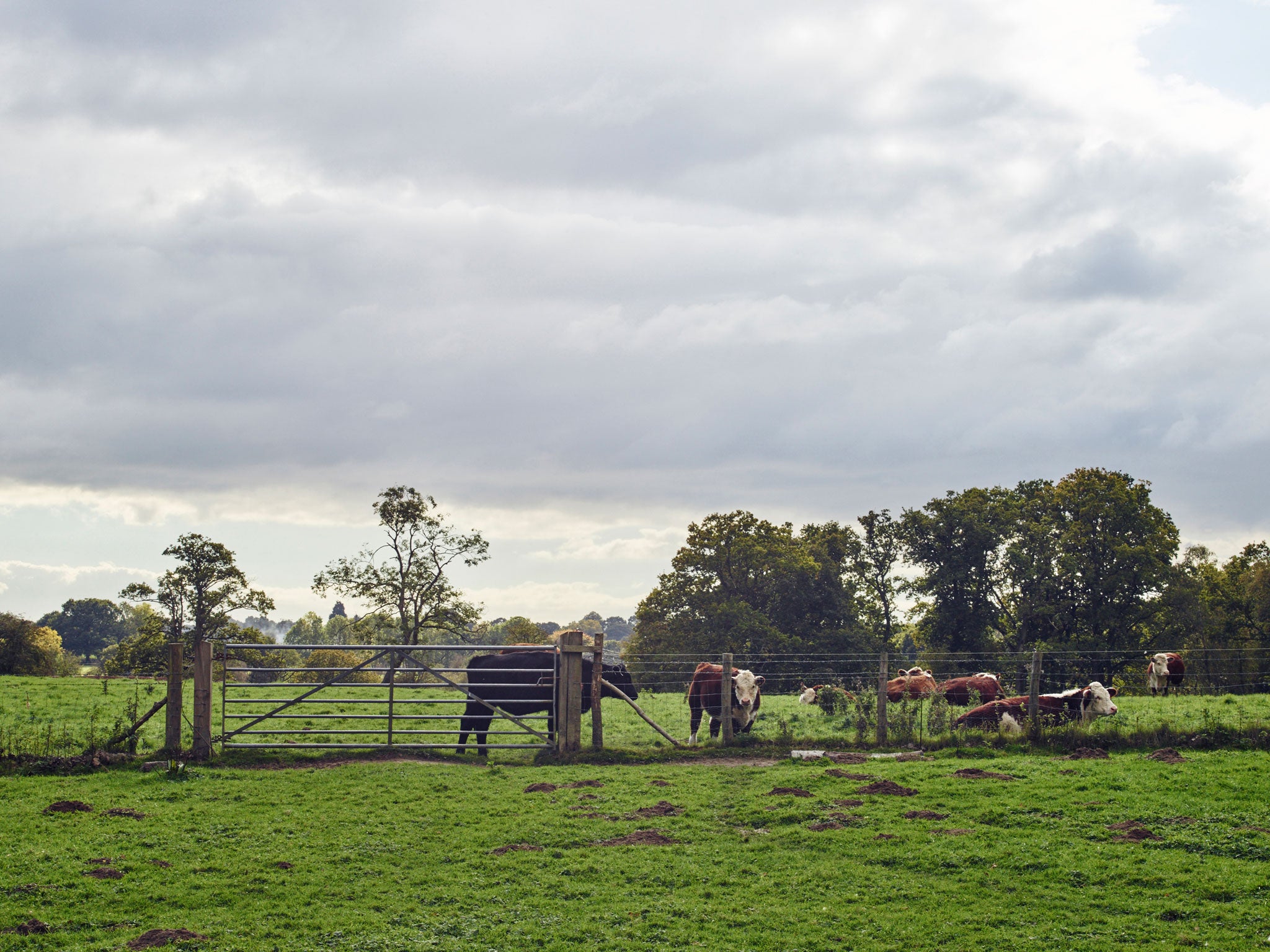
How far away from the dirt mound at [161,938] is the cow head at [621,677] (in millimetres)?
10942

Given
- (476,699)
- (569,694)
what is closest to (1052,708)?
(569,694)

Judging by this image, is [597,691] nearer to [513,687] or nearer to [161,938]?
[513,687]

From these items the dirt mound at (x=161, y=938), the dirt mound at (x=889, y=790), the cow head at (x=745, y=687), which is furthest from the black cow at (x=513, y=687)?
the dirt mound at (x=161, y=938)

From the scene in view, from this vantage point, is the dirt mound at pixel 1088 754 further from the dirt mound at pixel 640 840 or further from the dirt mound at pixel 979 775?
the dirt mound at pixel 640 840

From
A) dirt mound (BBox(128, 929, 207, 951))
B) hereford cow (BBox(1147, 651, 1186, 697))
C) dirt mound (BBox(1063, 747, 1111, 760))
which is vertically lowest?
hereford cow (BBox(1147, 651, 1186, 697))

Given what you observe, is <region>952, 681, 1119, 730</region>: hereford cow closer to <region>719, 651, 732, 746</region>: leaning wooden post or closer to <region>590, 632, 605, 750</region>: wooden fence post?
<region>719, 651, 732, 746</region>: leaning wooden post

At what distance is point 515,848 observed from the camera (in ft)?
30.2

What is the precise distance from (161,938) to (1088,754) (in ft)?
39.0

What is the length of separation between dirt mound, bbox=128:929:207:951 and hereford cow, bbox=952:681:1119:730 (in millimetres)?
12474

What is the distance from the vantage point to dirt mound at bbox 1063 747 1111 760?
507 inches

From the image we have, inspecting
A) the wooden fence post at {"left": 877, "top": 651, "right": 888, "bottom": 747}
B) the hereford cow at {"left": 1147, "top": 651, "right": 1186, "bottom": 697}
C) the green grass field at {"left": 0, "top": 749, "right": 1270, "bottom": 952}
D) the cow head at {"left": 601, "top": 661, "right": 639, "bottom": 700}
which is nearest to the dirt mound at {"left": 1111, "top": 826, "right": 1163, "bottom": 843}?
the green grass field at {"left": 0, "top": 749, "right": 1270, "bottom": 952}

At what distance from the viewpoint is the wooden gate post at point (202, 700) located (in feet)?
43.6

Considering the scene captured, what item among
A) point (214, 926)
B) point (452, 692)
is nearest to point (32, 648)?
point (452, 692)

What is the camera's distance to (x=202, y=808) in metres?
10.5
